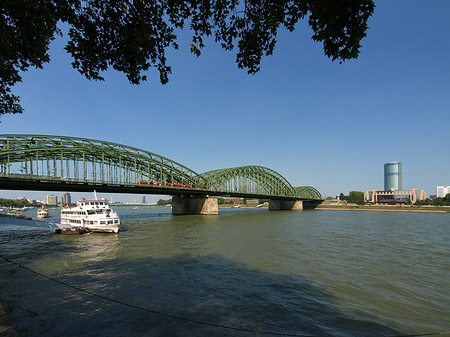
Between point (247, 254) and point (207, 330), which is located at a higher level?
point (207, 330)

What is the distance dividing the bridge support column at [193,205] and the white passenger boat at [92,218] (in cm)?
4115

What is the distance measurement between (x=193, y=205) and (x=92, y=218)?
46129 millimetres

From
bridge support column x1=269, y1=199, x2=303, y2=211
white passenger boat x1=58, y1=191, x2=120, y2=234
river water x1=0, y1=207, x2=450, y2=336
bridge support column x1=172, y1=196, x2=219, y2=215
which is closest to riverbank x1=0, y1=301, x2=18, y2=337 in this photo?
river water x1=0, y1=207, x2=450, y2=336

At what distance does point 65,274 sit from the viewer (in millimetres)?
14781

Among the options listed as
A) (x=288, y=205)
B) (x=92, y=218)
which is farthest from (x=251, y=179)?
(x=92, y=218)

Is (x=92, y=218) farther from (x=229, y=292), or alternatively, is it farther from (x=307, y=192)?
(x=307, y=192)

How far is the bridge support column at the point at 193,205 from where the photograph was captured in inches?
3077

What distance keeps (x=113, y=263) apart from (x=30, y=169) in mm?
44425

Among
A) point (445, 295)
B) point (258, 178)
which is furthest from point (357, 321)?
point (258, 178)

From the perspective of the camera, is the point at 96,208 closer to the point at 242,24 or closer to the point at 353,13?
the point at 242,24

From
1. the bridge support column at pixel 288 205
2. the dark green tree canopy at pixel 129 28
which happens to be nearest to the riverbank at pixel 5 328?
the dark green tree canopy at pixel 129 28

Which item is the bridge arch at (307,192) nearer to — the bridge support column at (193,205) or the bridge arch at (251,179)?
the bridge arch at (251,179)

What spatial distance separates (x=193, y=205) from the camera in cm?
8006

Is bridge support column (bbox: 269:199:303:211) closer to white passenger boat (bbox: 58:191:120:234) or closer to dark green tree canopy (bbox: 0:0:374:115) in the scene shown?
white passenger boat (bbox: 58:191:120:234)
